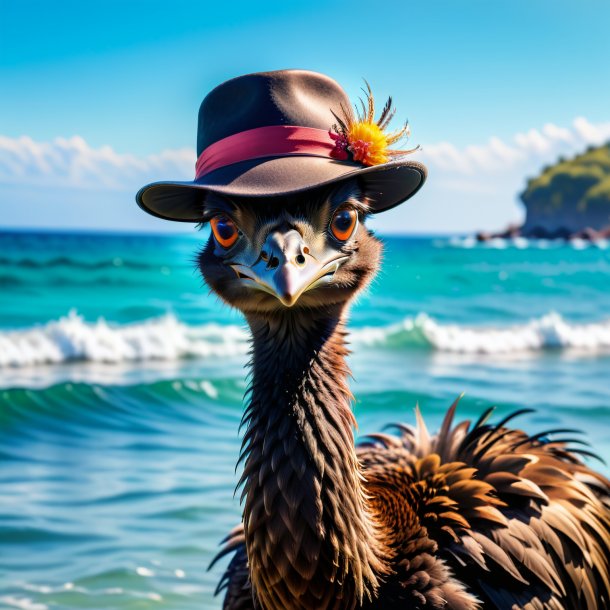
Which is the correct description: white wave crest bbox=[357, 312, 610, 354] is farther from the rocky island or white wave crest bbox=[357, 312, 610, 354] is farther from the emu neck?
the rocky island

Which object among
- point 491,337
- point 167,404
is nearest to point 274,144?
point 167,404

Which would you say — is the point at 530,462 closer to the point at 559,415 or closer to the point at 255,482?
the point at 255,482

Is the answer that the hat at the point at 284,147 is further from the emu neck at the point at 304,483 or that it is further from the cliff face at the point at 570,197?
the cliff face at the point at 570,197

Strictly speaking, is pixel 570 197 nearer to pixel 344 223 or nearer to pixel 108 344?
→ pixel 108 344

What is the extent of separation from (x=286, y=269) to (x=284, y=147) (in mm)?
504

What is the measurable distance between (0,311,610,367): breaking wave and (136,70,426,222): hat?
38.5 feet

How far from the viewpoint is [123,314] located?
2220cm

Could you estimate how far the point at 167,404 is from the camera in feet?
33.3

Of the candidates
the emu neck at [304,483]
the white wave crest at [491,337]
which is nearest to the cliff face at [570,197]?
the white wave crest at [491,337]

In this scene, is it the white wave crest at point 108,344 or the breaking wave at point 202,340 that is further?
the breaking wave at point 202,340

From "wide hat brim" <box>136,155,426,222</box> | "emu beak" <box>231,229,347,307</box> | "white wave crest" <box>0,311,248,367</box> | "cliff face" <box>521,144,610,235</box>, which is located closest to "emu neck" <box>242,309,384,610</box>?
"emu beak" <box>231,229,347,307</box>

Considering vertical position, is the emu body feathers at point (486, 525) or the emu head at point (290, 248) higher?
the emu head at point (290, 248)

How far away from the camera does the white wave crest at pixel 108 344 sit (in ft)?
47.9

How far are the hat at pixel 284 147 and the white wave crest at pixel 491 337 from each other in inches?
500
